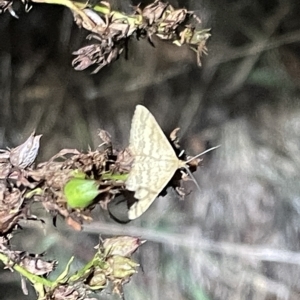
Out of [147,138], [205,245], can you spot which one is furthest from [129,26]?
[205,245]

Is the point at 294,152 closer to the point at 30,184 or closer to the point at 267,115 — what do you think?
the point at 267,115

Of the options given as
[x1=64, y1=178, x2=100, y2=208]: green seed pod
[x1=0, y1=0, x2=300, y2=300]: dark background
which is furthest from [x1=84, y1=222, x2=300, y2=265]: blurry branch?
[x1=64, y1=178, x2=100, y2=208]: green seed pod

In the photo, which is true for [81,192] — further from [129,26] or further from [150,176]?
[129,26]

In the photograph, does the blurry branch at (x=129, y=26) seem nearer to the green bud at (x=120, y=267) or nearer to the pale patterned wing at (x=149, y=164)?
the pale patterned wing at (x=149, y=164)

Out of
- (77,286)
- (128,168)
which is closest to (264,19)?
(128,168)

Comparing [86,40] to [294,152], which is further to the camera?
[86,40]

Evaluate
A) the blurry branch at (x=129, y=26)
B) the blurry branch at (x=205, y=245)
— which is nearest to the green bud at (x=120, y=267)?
the blurry branch at (x=205, y=245)
